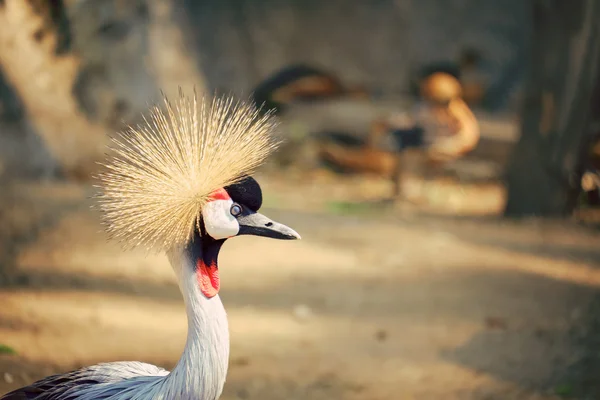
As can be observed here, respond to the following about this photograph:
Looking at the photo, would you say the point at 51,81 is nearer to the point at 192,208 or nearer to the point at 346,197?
the point at 346,197

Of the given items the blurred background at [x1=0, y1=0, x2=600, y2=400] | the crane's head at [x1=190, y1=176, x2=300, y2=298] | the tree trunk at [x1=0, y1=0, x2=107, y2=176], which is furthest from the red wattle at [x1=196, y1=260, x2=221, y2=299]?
the tree trunk at [x1=0, y1=0, x2=107, y2=176]

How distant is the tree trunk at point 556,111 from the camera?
238 inches

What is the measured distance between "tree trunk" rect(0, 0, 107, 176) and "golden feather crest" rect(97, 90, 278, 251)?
12.3 feet

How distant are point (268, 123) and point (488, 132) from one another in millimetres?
7218

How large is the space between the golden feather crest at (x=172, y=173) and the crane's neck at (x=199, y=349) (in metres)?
0.11

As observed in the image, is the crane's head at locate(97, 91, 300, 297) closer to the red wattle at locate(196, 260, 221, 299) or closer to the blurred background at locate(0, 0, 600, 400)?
the red wattle at locate(196, 260, 221, 299)

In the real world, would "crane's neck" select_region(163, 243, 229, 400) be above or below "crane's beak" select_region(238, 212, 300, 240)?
below

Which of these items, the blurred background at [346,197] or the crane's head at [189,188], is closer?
the crane's head at [189,188]

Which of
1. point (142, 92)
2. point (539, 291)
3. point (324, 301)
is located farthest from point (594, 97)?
point (142, 92)

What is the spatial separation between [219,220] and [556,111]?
4888 mm

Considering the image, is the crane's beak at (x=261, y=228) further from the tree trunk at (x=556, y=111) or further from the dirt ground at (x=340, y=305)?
the tree trunk at (x=556, y=111)

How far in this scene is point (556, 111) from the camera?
20.5 feet

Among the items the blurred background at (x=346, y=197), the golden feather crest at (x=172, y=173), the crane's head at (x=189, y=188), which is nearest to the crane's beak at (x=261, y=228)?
the crane's head at (x=189, y=188)

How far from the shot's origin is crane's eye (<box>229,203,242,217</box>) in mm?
2033
